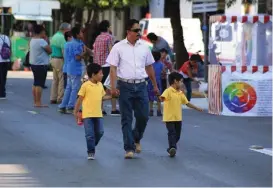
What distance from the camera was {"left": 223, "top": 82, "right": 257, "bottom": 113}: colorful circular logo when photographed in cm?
1875

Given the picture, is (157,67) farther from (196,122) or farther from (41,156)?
(41,156)

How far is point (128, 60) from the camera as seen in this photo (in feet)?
39.8

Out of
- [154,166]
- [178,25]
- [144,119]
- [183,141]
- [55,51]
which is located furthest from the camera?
[178,25]

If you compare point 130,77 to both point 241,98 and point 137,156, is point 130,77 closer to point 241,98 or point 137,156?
point 137,156

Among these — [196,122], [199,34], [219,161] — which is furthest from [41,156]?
[199,34]

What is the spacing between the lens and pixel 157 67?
18359mm

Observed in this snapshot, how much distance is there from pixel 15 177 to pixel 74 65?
817 centimetres

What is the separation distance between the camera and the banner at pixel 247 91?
61.5ft

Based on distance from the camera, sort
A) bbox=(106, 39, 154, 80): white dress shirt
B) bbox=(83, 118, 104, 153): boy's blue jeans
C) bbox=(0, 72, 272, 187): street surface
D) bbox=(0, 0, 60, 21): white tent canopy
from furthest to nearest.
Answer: bbox=(0, 0, 60, 21): white tent canopy
bbox=(106, 39, 154, 80): white dress shirt
bbox=(83, 118, 104, 153): boy's blue jeans
bbox=(0, 72, 272, 187): street surface

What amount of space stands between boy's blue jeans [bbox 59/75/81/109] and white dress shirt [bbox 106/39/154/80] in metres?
5.94

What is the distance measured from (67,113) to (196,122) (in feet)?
8.56

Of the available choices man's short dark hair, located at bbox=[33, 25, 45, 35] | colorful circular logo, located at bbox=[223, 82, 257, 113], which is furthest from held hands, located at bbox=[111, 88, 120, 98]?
man's short dark hair, located at bbox=[33, 25, 45, 35]

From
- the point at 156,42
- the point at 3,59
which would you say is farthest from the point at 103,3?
the point at 156,42

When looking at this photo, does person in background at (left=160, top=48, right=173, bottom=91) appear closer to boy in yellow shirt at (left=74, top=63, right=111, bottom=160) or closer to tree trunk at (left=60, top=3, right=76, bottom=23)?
boy in yellow shirt at (left=74, top=63, right=111, bottom=160)
